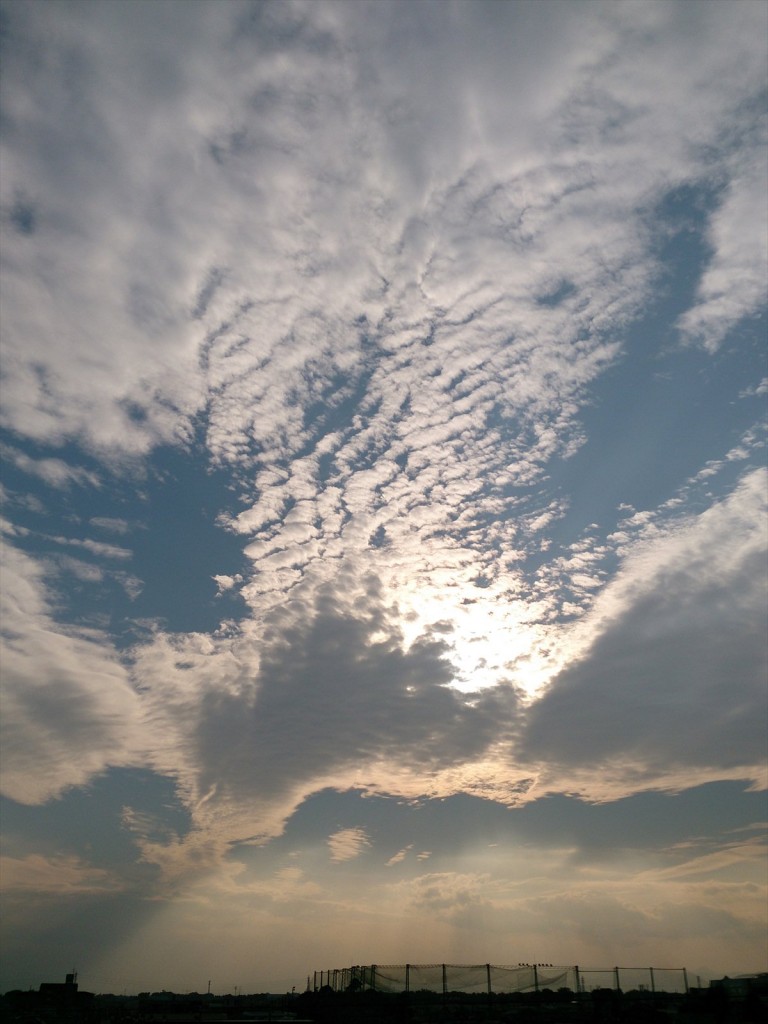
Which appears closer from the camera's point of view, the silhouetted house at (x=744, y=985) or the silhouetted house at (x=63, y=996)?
the silhouetted house at (x=744, y=985)

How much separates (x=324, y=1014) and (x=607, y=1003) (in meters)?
17.8

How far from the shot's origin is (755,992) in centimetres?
3538

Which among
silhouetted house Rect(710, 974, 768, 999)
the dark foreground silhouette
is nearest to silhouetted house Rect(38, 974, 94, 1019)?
the dark foreground silhouette

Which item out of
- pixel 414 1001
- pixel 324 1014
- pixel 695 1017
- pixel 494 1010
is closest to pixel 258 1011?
pixel 324 1014

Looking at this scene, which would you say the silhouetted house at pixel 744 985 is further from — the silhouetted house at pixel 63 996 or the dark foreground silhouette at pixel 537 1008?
the silhouetted house at pixel 63 996

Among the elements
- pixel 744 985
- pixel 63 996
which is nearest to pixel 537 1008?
pixel 744 985

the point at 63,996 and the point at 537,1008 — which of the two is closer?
the point at 537,1008

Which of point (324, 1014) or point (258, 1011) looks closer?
point (324, 1014)

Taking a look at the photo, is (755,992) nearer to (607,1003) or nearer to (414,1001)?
(607,1003)

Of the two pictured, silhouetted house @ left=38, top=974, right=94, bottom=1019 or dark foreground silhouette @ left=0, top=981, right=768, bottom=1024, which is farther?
silhouetted house @ left=38, top=974, right=94, bottom=1019

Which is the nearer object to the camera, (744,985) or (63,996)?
(744,985)

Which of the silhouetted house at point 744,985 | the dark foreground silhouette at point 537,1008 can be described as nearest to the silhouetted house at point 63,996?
the dark foreground silhouette at point 537,1008

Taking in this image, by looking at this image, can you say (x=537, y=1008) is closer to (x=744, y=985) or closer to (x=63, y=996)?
(x=744, y=985)

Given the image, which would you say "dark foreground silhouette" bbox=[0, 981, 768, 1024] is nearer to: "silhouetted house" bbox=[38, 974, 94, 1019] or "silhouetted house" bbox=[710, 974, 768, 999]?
"silhouetted house" bbox=[710, 974, 768, 999]
